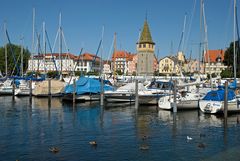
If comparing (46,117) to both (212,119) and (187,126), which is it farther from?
(212,119)

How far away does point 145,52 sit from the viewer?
131250 millimetres

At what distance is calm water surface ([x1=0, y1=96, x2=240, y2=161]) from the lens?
1767 cm

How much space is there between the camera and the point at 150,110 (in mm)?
35344

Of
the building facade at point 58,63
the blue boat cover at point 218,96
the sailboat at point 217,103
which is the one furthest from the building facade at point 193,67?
the building facade at point 58,63

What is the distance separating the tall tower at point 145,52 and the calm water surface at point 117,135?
97.1m

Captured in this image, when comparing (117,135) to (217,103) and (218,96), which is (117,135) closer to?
(217,103)

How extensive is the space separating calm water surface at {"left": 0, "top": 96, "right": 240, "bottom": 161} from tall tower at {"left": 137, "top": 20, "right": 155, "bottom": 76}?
318 feet

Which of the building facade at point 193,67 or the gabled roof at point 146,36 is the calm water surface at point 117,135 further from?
the gabled roof at point 146,36

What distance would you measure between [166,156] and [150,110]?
17817mm

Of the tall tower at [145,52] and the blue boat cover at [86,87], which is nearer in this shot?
the blue boat cover at [86,87]

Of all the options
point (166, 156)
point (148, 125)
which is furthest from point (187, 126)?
point (166, 156)

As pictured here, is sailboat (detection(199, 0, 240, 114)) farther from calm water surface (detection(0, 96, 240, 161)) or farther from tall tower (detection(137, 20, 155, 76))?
tall tower (detection(137, 20, 155, 76))

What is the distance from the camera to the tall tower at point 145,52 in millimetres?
129625

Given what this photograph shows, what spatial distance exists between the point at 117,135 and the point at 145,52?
11012 cm
